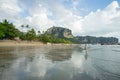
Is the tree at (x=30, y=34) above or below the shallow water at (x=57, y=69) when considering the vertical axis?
above

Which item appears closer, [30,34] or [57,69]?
[57,69]

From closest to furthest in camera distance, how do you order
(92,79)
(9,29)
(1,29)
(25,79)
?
(25,79)
(92,79)
(1,29)
(9,29)

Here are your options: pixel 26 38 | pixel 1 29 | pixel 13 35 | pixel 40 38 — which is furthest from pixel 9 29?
pixel 40 38

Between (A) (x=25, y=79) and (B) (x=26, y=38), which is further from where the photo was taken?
(B) (x=26, y=38)

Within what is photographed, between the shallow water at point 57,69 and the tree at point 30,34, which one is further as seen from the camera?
the tree at point 30,34

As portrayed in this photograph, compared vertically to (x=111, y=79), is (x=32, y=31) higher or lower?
higher

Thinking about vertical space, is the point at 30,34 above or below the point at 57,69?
above

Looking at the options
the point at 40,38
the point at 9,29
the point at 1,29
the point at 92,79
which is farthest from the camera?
the point at 40,38

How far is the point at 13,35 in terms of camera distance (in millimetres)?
92750

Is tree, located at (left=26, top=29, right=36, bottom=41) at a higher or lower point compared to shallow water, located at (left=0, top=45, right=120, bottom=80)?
higher

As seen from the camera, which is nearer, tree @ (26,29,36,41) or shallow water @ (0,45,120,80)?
shallow water @ (0,45,120,80)

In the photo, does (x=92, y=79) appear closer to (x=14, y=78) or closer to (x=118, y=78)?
(x=118, y=78)

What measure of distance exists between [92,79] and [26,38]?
113033mm

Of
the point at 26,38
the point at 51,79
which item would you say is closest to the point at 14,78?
the point at 51,79
